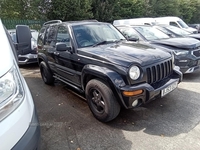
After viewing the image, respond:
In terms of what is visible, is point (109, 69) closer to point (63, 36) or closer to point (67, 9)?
point (63, 36)

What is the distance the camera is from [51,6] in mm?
13422

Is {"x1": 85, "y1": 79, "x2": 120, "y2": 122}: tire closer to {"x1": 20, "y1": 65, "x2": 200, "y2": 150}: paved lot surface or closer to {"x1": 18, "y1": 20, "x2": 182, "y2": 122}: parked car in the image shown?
{"x1": 18, "y1": 20, "x2": 182, "y2": 122}: parked car

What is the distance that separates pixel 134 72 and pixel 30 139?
173 cm

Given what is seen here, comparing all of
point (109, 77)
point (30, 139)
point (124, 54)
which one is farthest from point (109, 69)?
point (30, 139)

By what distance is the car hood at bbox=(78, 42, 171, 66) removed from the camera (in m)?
2.72

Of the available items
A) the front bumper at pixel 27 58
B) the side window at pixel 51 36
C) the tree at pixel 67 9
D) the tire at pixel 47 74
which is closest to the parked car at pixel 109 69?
the side window at pixel 51 36

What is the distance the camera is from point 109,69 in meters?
2.74

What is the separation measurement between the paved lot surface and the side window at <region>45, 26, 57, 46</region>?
4.79ft

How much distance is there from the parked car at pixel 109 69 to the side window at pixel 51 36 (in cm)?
18

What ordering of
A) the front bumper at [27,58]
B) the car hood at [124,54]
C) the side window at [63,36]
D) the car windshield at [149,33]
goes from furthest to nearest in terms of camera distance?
1. the front bumper at [27,58]
2. the car windshield at [149,33]
3. the side window at [63,36]
4. the car hood at [124,54]

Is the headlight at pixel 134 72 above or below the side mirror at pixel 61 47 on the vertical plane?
below

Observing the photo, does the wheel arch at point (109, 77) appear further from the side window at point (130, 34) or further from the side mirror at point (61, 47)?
the side window at point (130, 34)

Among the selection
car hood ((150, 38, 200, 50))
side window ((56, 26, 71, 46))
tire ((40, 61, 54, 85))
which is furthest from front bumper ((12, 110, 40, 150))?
car hood ((150, 38, 200, 50))

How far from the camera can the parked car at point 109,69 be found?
263cm
